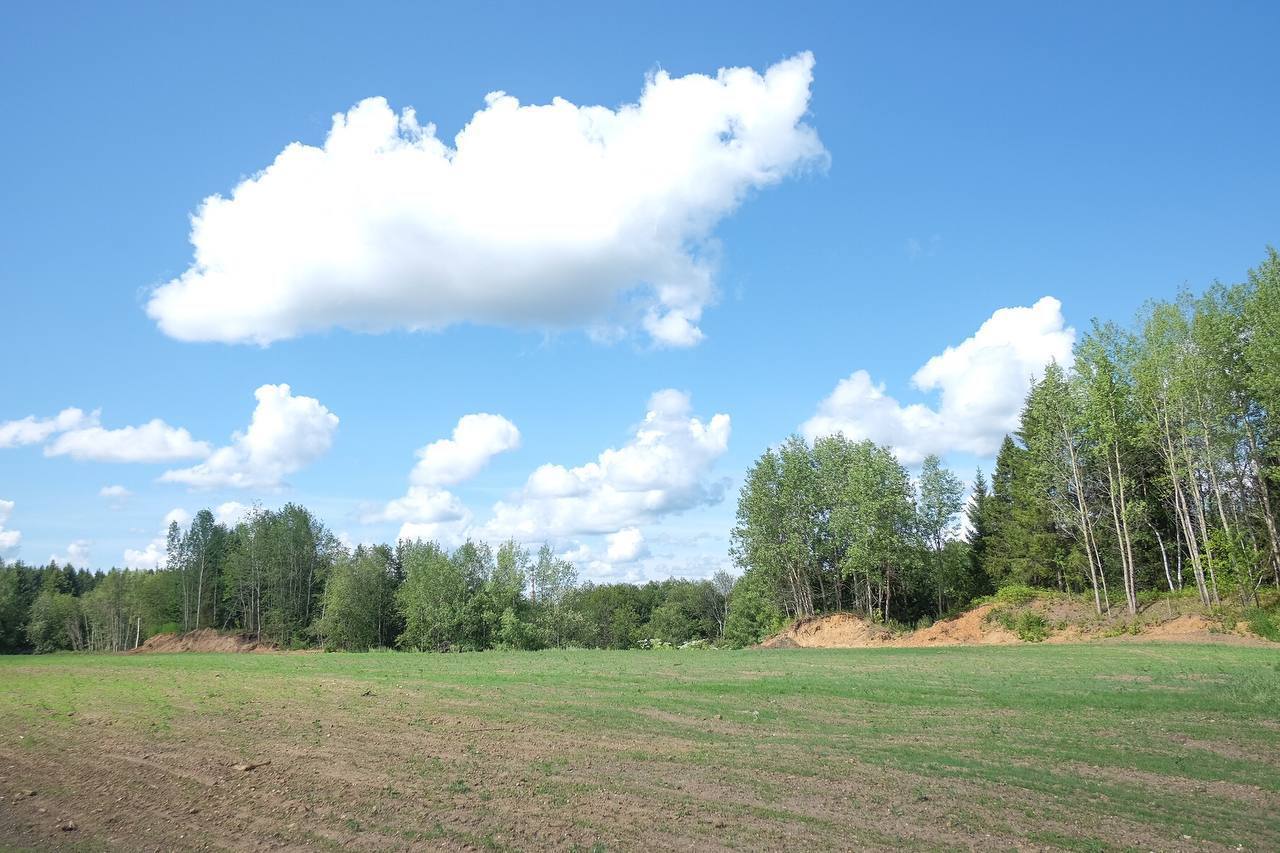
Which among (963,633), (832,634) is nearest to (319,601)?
(832,634)

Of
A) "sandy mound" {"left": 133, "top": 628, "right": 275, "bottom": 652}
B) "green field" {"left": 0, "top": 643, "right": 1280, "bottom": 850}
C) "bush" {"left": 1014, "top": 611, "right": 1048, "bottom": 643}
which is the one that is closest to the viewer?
"green field" {"left": 0, "top": 643, "right": 1280, "bottom": 850}

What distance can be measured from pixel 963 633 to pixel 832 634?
1017 cm

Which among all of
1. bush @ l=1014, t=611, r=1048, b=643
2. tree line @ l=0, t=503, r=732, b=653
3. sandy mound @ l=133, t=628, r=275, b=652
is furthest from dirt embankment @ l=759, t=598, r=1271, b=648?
sandy mound @ l=133, t=628, r=275, b=652

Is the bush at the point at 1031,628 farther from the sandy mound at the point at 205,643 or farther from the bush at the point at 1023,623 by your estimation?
the sandy mound at the point at 205,643

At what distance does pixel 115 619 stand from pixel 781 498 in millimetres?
102057

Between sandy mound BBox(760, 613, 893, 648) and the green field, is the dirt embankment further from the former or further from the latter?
the green field

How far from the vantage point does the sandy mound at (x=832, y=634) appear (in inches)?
2296

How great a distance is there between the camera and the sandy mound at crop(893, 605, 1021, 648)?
172ft

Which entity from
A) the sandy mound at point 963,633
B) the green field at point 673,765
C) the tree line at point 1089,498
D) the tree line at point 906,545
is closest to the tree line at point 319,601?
the tree line at point 906,545

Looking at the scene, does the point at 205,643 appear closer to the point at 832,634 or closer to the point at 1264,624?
the point at 832,634

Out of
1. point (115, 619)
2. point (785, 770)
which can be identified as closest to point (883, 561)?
point (785, 770)

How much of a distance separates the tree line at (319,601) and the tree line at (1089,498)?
79.5ft

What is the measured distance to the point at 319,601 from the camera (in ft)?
323

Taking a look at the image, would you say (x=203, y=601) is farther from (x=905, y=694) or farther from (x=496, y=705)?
(x=905, y=694)
